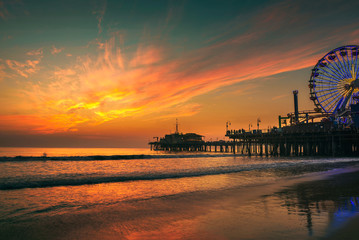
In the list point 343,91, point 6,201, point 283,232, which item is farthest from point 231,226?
point 343,91

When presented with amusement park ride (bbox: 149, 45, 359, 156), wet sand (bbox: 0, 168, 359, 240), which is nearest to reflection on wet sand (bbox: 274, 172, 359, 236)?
wet sand (bbox: 0, 168, 359, 240)

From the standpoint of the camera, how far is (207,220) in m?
6.79

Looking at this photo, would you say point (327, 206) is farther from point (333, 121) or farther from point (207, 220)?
point (333, 121)

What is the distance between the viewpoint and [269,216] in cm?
694

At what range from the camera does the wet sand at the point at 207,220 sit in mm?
5523

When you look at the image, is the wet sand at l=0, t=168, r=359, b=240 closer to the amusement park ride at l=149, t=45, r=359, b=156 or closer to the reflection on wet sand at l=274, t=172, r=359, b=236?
the reflection on wet sand at l=274, t=172, r=359, b=236

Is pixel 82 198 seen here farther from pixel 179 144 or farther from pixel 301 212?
pixel 179 144

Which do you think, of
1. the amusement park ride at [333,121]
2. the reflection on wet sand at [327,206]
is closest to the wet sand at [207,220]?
the reflection on wet sand at [327,206]

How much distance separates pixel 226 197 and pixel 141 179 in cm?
964

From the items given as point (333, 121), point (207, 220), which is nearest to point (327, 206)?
point (207, 220)

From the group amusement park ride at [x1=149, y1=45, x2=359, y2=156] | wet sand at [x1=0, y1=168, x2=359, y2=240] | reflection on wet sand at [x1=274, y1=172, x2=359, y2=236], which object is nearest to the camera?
wet sand at [x1=0, y1=168, x2=359, y2=240]

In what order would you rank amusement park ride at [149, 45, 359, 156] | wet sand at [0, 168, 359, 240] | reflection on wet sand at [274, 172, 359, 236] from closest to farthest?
1. wet sand at [0, 168, 359, 240]
2. reflection on wet sand at [274, 172, 359, 236]
3. amusement park ride at [149, 45, 359, 156]

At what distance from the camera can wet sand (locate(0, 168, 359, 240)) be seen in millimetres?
5523

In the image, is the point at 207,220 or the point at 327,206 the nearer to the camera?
the point at 207,220
